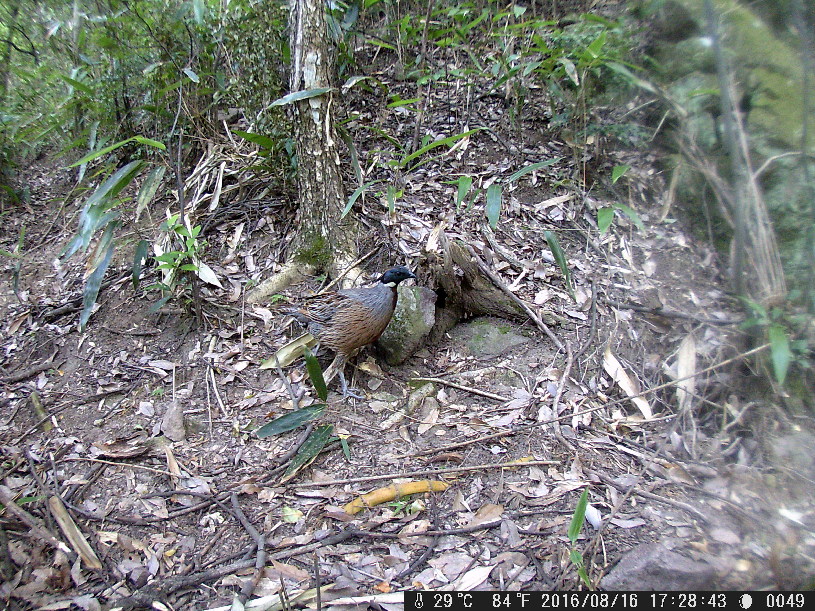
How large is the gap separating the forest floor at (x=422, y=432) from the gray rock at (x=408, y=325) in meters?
0.13

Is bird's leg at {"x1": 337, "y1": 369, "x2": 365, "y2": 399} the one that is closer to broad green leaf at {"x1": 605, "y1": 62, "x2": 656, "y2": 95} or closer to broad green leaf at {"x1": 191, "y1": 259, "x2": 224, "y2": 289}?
broad green leaf at {"x1": 191, "y1": 259, "x2": 224, "y2": 289}

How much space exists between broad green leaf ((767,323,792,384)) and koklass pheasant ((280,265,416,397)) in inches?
91.4

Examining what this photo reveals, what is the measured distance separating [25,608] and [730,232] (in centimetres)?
289

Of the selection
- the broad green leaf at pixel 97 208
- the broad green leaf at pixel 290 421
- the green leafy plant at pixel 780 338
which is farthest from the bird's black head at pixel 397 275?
the green leafy plant at pixel 780 338

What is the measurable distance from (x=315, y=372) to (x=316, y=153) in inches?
67.7

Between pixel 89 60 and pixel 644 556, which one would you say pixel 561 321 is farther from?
pixel 89 60

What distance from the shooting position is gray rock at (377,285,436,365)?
3.43 m

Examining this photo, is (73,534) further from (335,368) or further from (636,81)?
(636,81)

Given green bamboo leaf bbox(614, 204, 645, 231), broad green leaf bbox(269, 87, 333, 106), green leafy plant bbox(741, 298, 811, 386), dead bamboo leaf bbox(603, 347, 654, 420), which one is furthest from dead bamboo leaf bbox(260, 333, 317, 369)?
green leafy plant bbox(741, 298, 811, 386)

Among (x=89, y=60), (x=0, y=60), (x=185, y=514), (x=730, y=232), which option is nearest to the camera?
(x=730, y=232)

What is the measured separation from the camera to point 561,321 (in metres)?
3.49

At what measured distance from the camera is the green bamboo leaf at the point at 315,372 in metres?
2.85

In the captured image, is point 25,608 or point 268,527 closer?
point 25,608

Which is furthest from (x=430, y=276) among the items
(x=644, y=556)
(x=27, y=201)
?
(x=27, y=201)
